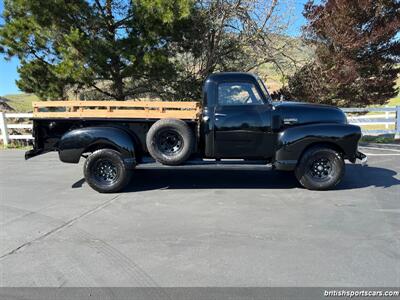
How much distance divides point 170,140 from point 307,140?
7.92ft

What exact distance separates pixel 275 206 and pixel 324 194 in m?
1.19

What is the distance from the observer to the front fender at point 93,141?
6.95 m

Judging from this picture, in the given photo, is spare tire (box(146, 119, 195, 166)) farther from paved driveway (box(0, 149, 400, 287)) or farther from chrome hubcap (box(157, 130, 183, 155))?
paved driveway (box(0, 149, 400, 287))

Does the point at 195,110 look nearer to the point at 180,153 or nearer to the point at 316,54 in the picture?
the point at 180,153

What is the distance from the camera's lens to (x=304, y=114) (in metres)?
7.01

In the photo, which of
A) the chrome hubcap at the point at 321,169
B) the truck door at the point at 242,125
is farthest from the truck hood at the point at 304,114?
the chrome hubcap at the point at 321,169

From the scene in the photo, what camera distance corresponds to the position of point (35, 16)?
1097cm

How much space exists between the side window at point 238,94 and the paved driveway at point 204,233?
3.96ft

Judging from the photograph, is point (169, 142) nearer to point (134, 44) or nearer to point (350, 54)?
point (134, 44)

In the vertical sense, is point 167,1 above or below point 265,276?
above

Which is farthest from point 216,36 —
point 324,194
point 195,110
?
point 324,194

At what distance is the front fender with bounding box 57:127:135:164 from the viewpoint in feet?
22.8

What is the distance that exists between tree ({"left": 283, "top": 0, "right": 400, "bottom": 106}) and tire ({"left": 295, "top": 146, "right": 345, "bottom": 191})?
24.5ft

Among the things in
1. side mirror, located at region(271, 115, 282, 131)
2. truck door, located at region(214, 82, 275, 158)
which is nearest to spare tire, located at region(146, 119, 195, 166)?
truck door, located at region(214, 82, 275, 158)
